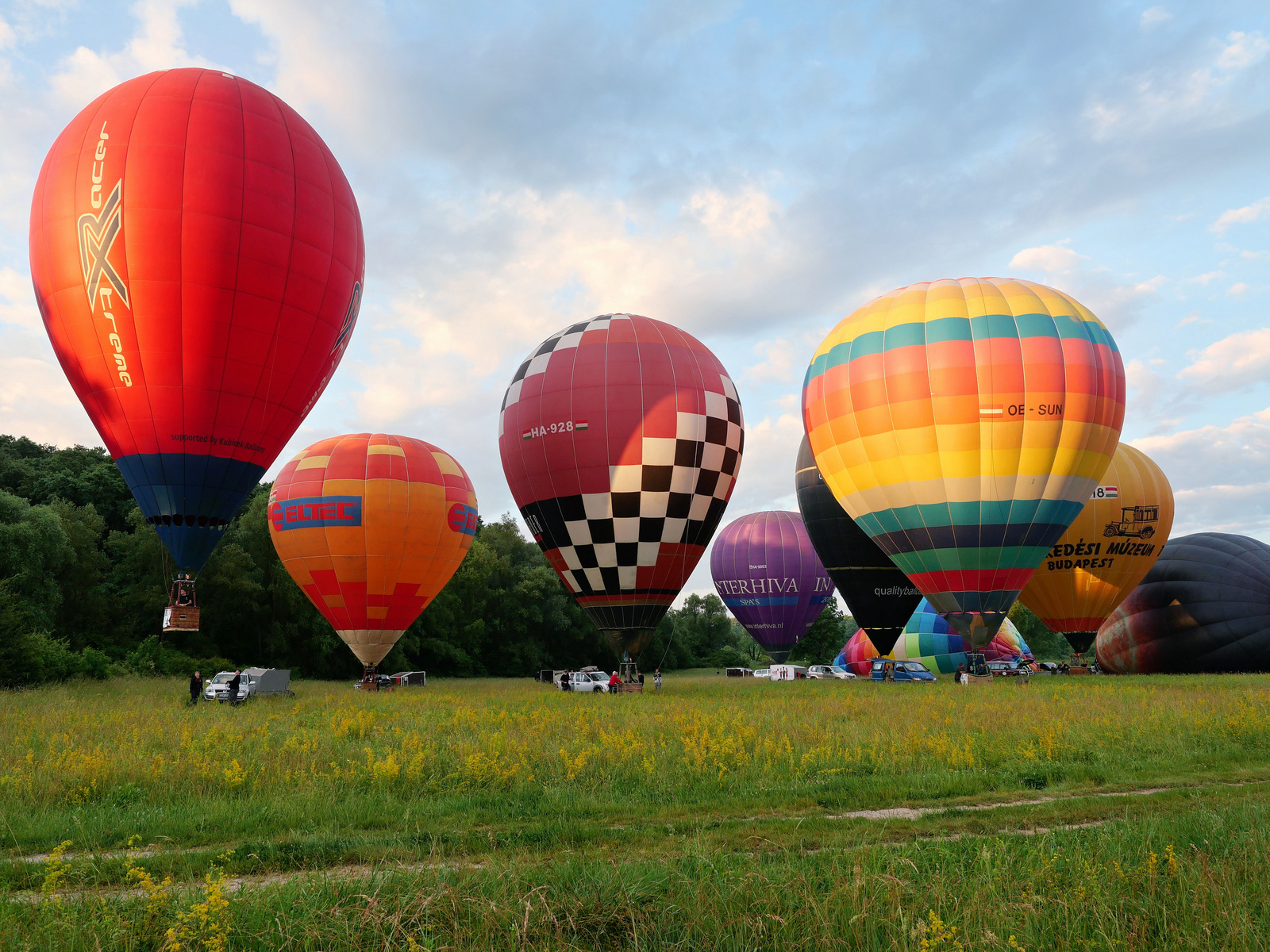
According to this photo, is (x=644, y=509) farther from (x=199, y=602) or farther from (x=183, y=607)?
(x=199, y=602)

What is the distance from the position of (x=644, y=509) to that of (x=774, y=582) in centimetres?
2123

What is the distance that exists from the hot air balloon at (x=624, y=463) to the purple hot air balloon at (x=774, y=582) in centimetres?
1838

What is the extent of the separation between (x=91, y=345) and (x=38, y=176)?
451 centimetres

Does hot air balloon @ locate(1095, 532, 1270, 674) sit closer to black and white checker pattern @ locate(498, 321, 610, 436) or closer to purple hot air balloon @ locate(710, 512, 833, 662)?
purple hot air balloon @ locate(710, 512, 833, 662)

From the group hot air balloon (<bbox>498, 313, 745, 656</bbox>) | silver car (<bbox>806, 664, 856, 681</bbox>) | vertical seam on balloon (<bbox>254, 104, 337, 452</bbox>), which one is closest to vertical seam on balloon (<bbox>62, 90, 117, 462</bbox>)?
vertical seam on balloon (<bbox>254, 104, 337, 452</bbox>)

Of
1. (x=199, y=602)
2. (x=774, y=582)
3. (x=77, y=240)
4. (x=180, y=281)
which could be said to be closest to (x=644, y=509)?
(x=180, y=281)

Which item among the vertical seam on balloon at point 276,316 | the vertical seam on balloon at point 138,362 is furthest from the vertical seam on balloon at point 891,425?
the vertical seam on balloon at point 138,362

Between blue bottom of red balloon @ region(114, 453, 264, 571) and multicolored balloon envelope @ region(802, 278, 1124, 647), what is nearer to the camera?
blue bottom of red balloon @ region(114, 453, 264, 571)

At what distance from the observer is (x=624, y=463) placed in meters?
24.3

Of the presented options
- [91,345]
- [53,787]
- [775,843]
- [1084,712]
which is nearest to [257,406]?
[91,345]

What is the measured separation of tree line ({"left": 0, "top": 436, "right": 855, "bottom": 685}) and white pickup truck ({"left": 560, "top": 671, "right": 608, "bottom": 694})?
A: 2.55 m

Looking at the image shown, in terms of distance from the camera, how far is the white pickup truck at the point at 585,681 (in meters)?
29.9

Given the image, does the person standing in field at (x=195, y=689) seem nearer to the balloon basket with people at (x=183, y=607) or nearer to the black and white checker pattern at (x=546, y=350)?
the balloon basket with people at (x=183, y=607)

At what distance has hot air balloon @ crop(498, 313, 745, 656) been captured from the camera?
24.4m
